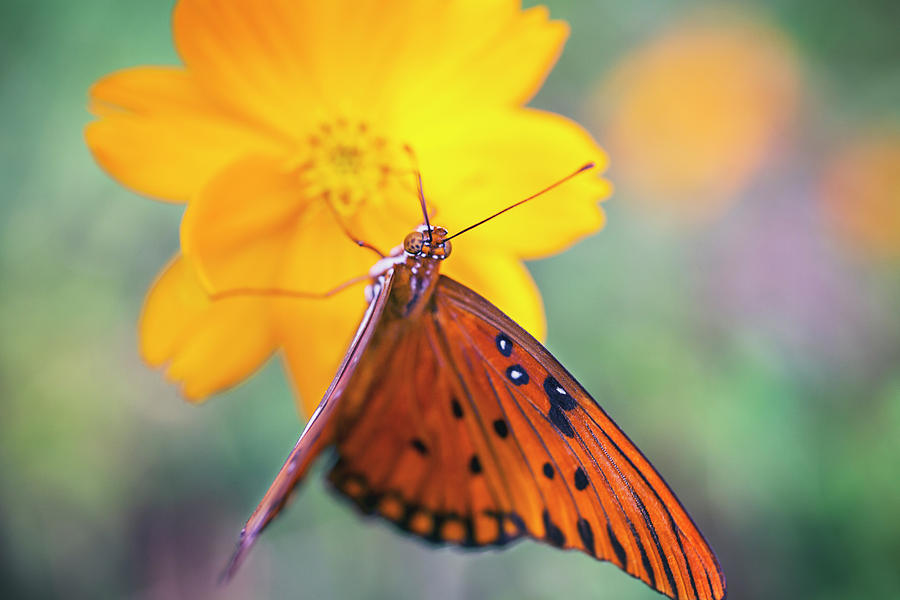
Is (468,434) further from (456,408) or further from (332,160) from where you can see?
(332,160)


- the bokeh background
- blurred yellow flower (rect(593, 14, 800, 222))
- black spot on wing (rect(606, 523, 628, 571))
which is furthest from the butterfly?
blurred yellow flower (rect(593, 14, 800, 222))

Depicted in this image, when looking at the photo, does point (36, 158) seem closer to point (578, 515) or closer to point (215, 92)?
point (215, 92)

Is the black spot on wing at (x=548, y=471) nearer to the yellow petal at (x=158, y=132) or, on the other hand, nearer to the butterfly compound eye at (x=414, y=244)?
the butterfly compound eye at (x=414, y=244)

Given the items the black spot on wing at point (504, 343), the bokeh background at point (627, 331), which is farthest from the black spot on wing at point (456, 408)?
the bokeh background at point (627, 331)

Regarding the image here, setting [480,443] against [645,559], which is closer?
[645,559]

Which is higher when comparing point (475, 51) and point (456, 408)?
point (475, 51)

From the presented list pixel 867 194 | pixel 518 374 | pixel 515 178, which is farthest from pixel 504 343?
pixel 867 194
